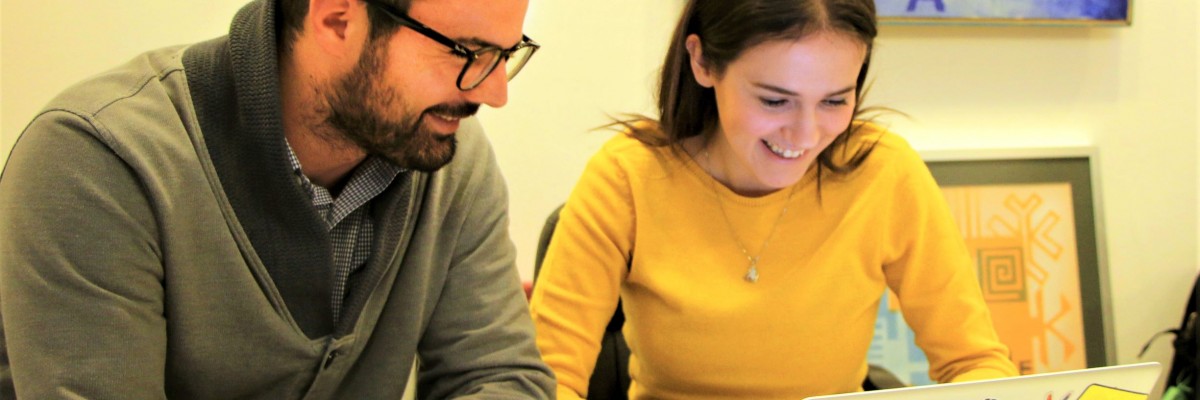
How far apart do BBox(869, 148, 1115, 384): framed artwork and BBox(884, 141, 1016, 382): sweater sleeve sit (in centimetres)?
78

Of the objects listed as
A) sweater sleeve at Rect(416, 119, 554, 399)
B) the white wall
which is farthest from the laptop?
the white wall

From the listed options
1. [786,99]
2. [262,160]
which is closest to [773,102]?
[786,99]

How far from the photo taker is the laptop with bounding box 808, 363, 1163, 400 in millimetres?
844

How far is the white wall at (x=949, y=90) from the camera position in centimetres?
186

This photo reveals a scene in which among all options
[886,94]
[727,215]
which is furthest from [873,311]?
[886,94]

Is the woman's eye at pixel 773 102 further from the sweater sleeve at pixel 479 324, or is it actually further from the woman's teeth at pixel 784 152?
the sweater sleeve at pixel 479 324

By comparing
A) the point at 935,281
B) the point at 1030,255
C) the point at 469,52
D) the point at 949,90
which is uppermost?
the point at 469,52

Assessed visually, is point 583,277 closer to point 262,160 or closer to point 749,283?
point 749,283

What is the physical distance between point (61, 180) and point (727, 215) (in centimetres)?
88

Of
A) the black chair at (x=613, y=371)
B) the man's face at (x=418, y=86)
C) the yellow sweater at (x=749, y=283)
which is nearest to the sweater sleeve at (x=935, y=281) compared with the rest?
the yellow sweater at (x=749, y=283)

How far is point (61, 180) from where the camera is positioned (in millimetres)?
910

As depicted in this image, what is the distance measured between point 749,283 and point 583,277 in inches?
9.6

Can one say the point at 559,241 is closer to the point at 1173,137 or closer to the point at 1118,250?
the point at 1118,250

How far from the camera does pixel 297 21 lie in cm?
107
